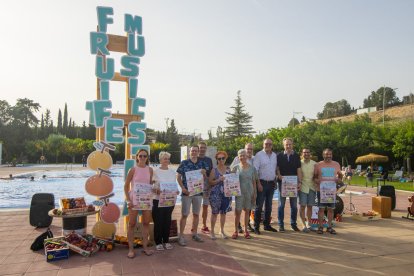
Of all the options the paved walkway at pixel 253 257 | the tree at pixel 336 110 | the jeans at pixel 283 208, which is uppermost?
the tree at pixel 336 110

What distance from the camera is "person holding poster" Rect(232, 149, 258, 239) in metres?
6.05

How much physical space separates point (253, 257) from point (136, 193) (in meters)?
2.11

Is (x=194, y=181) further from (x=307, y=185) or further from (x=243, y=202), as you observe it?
(x=307, y=185)

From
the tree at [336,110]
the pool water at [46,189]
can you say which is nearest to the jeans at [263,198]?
the pool water at [46,189]

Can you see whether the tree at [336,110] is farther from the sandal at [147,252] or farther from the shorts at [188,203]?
the sandal at [147,252]

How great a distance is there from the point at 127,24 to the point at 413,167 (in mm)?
33261

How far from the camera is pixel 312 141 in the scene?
99.1 ft

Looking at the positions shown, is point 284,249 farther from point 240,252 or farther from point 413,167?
point 413,167

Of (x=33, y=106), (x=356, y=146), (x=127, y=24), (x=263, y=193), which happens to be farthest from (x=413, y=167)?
(x=33, y=106)

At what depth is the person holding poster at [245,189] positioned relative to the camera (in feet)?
19.9

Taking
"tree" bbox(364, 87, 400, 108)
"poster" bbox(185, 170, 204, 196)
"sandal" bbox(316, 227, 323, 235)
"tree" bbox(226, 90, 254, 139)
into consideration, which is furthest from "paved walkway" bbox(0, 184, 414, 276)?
"tree" bbox(364, 87, 400, 108)

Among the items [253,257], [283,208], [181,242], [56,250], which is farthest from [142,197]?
[283,208]

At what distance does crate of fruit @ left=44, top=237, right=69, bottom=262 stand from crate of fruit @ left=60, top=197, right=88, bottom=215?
48cm

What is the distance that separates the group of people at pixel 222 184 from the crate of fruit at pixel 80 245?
0.63 metres
